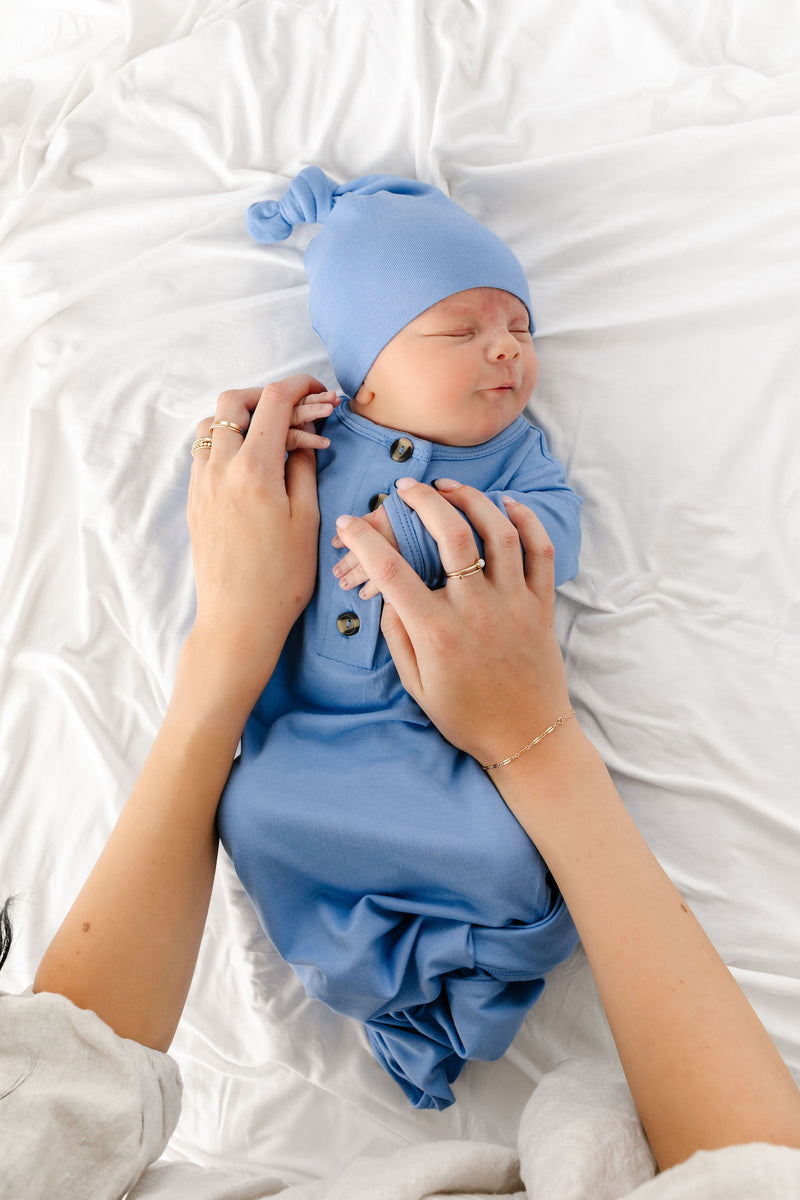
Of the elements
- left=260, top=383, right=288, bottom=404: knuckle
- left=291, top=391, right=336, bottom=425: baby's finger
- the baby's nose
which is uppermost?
the baby's nose

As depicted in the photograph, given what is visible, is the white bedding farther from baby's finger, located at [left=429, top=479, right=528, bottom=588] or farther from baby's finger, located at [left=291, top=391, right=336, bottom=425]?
baby's finger, located at [left=429, top=479, right=528, bottom=588]

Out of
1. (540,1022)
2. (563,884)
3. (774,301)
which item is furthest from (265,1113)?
(774,301)

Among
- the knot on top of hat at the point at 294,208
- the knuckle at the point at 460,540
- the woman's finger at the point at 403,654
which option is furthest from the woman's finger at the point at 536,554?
the knot on top of hat at the point at 294,208

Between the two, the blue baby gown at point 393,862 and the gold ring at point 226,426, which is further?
the gold ring at point 226,426

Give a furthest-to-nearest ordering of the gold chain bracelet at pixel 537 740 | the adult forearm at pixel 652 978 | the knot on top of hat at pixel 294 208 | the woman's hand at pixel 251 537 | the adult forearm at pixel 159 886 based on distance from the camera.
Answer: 1. the knot on top of hat at pixel 294 208
2. the woman's hand at pixel 251 537
3. the gold chain bracelet at pixel 537 740
4. the adult forearm at pixel 159 886
5. the adult forearm at pixel 652 978

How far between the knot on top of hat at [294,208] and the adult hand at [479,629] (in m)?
0.71

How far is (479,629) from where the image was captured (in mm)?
1170

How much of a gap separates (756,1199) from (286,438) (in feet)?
3.97

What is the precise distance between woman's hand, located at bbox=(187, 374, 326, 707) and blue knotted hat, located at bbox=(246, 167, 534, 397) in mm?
165

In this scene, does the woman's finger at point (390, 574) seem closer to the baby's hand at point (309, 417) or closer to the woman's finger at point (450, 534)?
the woman's finger at point (450, 534)

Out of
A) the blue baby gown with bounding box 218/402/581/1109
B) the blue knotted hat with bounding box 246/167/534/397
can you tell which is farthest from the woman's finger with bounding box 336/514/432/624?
the blue knotted hat with bounding box 246/167/534/397

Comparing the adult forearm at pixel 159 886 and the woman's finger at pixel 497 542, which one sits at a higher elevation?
the woman's finger at pixel 497 542

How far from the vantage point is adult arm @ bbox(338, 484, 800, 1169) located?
2.71 feet

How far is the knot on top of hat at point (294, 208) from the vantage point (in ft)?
5.16
